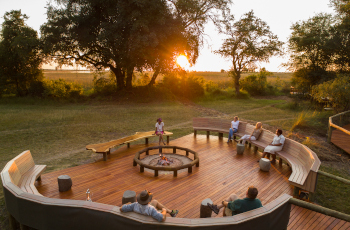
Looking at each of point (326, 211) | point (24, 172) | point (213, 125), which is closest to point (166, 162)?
point (24, 172)

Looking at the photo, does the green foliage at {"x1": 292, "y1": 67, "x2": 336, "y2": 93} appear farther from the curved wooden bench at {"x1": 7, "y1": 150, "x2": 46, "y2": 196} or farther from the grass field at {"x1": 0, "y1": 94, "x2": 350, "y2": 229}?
the curved wooden bench at {"x1": 7, "y1": 150, "x2": 46, "y2": 196}

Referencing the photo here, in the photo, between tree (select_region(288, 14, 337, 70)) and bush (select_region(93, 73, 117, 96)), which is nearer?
tree (select_region(288, 14, 337, 70))

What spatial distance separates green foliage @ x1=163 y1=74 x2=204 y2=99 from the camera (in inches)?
1073

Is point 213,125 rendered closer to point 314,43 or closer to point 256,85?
point 314,43

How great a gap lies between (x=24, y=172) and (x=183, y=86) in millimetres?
23012

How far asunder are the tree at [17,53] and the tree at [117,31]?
170 centimetres

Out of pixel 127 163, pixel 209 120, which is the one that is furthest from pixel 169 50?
pixel 127 163

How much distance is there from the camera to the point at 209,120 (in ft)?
36.3

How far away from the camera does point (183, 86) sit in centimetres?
2753

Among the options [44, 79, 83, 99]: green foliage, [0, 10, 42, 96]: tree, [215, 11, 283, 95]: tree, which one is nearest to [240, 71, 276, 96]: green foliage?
[215, 11, 283, 95]: tree

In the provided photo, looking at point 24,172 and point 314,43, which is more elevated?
point 314,43

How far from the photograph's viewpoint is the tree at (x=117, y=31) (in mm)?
19859

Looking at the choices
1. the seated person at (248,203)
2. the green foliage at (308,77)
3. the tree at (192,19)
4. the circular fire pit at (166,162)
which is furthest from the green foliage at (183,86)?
the seated person at (248,203)

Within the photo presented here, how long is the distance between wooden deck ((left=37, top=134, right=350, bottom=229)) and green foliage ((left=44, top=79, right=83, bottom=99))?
17568 mm
